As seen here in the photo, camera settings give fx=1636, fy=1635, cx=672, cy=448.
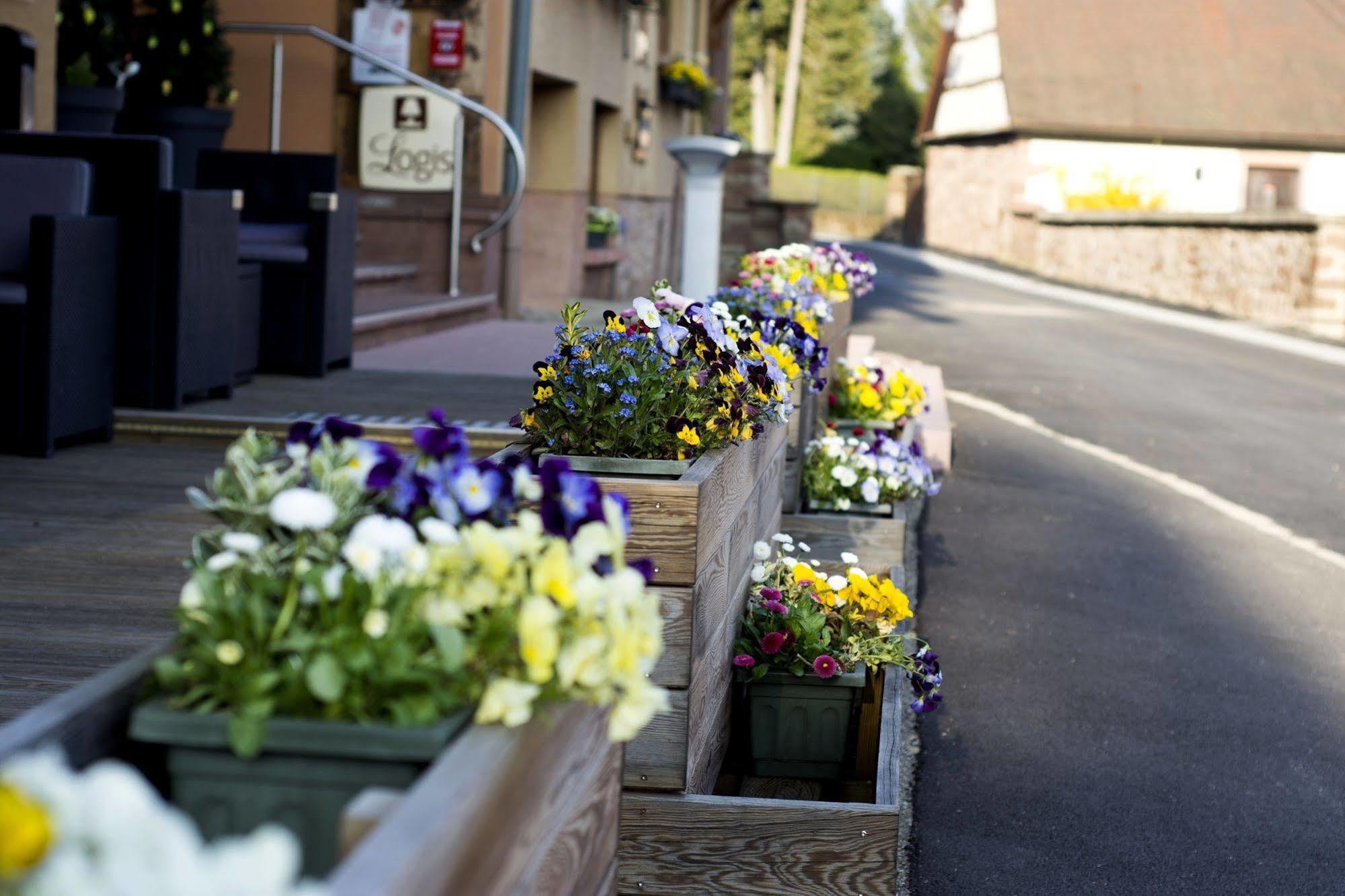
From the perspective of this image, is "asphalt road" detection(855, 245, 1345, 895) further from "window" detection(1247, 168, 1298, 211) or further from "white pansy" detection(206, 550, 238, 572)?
"window" detection(1247, 168, 1298, 211)

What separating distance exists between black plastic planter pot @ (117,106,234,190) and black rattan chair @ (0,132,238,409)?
3675 mm

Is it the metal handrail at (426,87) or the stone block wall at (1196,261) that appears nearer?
the metal handrail at (426,87)

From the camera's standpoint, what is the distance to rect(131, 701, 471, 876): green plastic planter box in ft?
5.03

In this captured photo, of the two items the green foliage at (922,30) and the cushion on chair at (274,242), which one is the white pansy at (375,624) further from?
the green foliage at (922,30)

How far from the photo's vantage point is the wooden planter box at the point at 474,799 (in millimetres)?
1284

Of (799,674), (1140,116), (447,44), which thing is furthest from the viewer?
(1140,116)

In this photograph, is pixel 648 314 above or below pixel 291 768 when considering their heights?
above

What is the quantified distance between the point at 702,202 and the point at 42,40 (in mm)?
3214

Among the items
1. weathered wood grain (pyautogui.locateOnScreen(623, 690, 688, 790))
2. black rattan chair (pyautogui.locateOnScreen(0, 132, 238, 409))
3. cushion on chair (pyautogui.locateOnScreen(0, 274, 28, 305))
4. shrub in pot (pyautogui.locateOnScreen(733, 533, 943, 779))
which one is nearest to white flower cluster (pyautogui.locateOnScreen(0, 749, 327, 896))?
weathered wood grain (pyautogui.locateOnScreen(623, 690, 688, 790))

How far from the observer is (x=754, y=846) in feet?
9.55

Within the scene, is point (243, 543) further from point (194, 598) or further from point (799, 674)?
point (799, 674)

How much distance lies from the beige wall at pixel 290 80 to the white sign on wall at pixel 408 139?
325 millimetres

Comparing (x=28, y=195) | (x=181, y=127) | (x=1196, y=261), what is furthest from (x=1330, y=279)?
(x=28, y=195)

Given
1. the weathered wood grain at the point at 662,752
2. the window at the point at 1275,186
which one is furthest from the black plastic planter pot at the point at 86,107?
the window at the point at 1275,186
